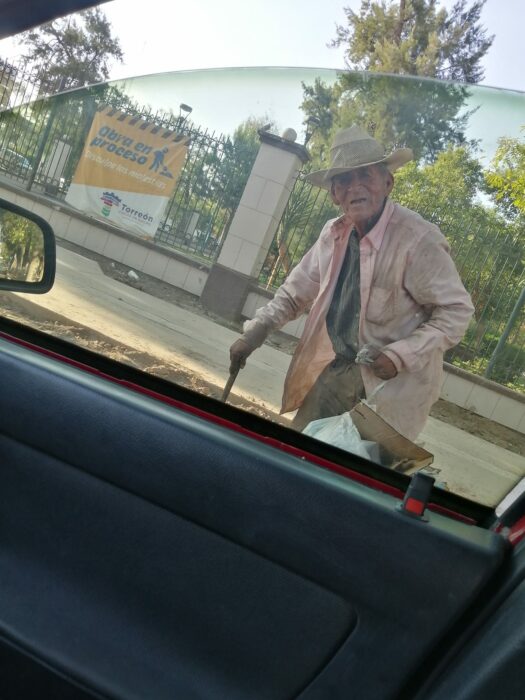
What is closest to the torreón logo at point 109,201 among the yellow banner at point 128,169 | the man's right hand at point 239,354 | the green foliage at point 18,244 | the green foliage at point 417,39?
the yellow banner at point 128,169

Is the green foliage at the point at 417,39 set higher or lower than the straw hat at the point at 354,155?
higher

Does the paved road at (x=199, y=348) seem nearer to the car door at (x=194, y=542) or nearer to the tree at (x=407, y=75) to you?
the car door at (x=194, y=542)

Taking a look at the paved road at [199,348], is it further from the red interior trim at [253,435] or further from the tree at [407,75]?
the tree at [407,75]

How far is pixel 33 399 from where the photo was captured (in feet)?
6.31

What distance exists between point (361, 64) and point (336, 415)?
730 millimetres

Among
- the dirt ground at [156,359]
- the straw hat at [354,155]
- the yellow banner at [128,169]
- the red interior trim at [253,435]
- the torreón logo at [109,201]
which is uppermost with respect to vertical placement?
the straw hat at [354,155]

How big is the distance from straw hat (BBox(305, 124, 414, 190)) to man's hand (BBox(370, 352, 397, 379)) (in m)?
0.37

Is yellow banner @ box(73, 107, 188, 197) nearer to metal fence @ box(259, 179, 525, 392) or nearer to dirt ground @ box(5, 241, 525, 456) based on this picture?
dirt ground @ box(5, 241, 525, 456)

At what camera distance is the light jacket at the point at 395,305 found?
155 centimetres

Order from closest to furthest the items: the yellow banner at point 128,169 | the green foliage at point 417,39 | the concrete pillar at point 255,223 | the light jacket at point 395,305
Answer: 1. the green foliage at point 417,39
2. the light jacket at point 395,305
3. the concrete pillar at point 255,223
4. the yellow banner at point 128,169

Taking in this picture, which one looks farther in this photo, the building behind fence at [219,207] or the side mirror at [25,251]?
the side mirror at [25,251]

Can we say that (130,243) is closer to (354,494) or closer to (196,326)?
(196,326)

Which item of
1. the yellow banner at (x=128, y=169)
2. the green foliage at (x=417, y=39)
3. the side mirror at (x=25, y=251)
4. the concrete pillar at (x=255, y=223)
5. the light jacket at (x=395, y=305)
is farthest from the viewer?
the side mirror at (x=25, y=251)

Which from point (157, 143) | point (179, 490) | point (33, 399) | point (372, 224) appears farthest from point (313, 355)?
point (33, 399)
